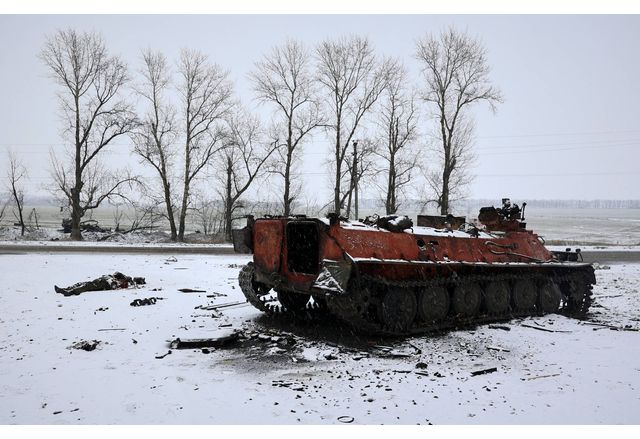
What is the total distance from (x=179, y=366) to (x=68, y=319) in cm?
358

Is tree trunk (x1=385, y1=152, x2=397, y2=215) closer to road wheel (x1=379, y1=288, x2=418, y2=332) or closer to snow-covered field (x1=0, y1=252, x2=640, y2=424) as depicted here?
snow-covered field (x1=0, y1=252, x2=640, y2=424)

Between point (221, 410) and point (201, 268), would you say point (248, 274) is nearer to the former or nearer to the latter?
point (221, 410)

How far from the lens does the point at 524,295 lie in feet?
34.6

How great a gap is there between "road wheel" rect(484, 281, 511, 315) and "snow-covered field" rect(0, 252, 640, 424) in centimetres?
42

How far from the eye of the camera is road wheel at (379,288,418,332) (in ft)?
26.5

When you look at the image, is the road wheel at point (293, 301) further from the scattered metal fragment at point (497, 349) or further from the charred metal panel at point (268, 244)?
the scattered metal fragment at point (497, 349)

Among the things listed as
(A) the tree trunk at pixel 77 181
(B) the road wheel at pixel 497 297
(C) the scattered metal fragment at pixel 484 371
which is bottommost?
(C) the scattered metal fragment at pixel 484 371

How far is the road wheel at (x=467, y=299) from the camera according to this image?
9.18m

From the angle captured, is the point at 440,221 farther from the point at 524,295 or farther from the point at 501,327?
the point at 501,327

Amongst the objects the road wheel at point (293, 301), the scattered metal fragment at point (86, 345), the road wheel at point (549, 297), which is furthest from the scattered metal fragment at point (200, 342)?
the road wheel at point (549, 297)

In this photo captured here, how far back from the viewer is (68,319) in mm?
8984

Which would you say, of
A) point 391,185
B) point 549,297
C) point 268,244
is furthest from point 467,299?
point 391,185

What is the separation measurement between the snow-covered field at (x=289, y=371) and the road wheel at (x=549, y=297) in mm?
691

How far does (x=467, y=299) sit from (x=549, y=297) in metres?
2.83
